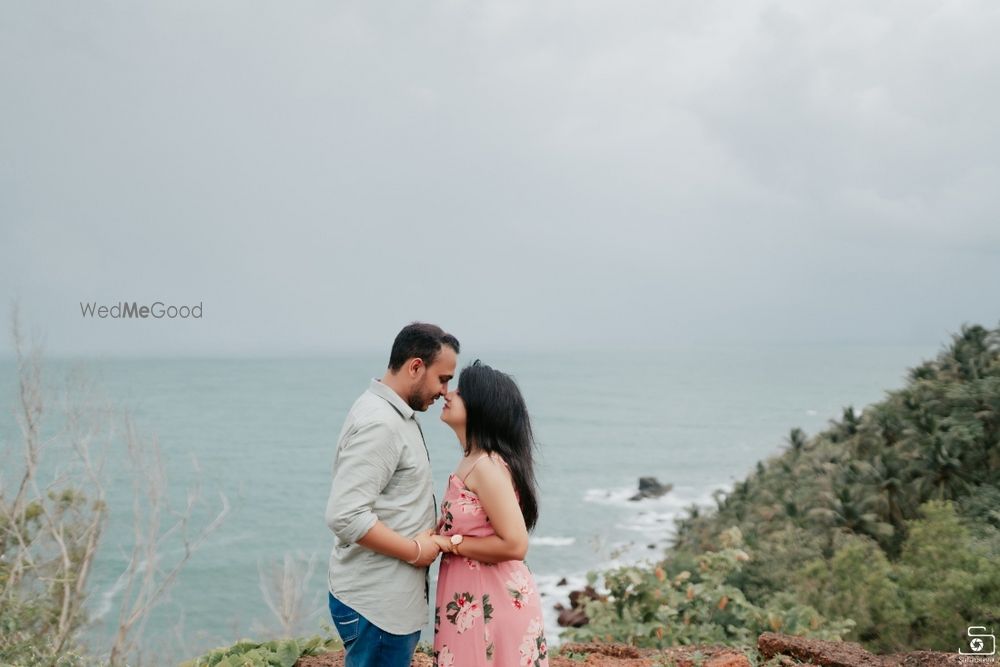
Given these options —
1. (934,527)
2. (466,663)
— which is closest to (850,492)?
(934,527)


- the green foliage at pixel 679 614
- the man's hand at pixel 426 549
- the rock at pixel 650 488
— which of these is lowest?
the rock at pixel 650 488

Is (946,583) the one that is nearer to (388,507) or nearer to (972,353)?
(388,507)

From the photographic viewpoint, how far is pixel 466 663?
131 inches

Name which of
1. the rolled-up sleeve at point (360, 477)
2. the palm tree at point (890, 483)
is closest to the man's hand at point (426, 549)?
the rolled-up sleeve at point (360, 477)

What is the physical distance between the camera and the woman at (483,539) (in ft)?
10.7

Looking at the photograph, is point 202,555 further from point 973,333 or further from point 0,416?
point 973,333

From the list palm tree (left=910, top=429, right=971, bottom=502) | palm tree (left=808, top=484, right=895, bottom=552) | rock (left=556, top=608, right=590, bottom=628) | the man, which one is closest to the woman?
the man

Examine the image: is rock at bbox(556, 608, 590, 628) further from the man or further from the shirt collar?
the shirt collar

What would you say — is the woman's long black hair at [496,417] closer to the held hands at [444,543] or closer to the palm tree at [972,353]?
the held hands at [444,543]

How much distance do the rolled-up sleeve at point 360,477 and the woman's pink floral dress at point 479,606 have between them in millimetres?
329

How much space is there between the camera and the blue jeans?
3.27 m

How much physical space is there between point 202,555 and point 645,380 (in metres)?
155

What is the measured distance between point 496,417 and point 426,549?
0.57m

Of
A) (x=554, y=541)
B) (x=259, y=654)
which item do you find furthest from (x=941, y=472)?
(x=554, y=541)
